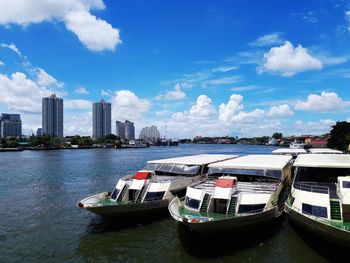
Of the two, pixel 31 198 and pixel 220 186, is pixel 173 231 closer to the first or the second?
pixel 220 186

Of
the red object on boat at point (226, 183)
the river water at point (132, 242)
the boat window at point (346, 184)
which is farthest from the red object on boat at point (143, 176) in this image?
the boat window at point (346, 184)

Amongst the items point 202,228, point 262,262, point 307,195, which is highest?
point 307,195

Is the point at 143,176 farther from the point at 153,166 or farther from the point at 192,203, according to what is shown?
the point at 153,166

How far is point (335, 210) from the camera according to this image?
60.5 feet

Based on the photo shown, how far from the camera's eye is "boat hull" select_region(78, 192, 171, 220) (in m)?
22.3

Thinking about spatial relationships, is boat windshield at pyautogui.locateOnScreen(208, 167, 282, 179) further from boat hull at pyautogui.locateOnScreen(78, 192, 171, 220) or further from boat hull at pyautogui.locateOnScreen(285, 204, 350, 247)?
boat hull at pyautogui.locateOnScreen(285, 204, 350, 247)

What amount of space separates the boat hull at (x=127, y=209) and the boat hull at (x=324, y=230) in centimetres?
968

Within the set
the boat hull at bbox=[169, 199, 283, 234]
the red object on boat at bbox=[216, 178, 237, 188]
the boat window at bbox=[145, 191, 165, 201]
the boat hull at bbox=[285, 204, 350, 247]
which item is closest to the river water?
the boat hull at bbox=[169, 199, 283, 234]

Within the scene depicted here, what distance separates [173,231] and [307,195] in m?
8.98

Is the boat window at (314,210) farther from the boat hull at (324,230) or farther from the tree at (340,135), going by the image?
the tree at (340,135)

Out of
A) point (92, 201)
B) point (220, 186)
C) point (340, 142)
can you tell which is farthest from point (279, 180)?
point (340, 142)

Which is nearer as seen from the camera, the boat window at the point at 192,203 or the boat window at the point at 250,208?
the boat window at the point at 250,208

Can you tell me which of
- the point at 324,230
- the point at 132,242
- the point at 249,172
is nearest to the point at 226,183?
the point at 249,172

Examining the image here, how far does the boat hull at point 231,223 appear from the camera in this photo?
18.2 meters
